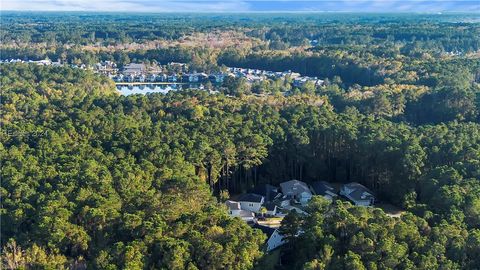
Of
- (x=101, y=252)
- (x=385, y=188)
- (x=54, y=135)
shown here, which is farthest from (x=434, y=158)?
(x=54, y=135)

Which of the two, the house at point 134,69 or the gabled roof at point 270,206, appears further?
the house at point 134,69

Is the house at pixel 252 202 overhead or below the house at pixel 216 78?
below

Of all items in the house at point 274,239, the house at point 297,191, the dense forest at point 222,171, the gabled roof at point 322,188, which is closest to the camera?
the dense forest at point 222,171

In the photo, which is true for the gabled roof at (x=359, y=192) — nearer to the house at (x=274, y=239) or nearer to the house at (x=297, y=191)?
the house at (x=297, y=191)

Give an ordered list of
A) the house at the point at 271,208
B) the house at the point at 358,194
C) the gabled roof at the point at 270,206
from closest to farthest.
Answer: the house at the point at 271,208 < the gabled roof at the point at 270,206 < the house at the point at 358,194

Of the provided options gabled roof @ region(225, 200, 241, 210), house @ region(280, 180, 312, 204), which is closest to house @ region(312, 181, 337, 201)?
house @ region(280, 180, 312, 204)

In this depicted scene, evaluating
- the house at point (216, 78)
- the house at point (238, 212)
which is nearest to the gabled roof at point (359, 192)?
the house at point (238, 212)

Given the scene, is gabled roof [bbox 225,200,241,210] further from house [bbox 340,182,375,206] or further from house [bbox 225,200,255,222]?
house [bbox 340,182,375,206]
